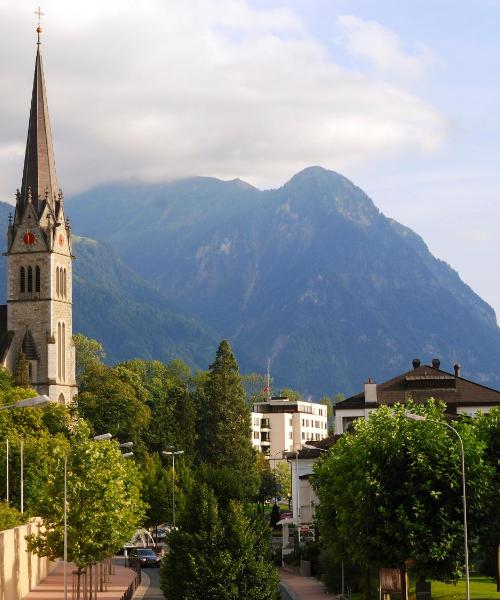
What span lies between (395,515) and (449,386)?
65123 millimetres

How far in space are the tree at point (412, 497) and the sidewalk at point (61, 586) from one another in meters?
21.6

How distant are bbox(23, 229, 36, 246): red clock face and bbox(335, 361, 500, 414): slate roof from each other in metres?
56.5

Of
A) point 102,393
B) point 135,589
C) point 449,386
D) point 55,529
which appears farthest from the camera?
point 102,393

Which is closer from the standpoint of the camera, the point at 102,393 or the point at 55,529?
the point at 55,529

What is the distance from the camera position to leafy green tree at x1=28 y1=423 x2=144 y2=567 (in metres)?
72.2

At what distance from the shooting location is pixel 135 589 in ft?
275

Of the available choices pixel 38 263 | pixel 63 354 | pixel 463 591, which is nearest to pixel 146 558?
pixel 463 591

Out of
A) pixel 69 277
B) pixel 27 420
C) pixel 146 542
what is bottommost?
pixel 146 542

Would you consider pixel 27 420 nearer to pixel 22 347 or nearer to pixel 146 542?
pixel 146 542

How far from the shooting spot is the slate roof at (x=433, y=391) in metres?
118

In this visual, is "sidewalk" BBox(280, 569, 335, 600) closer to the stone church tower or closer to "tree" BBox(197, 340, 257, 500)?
"tree" BBox(197, 340, 257, 500)

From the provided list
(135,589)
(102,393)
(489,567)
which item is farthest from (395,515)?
(102,393)

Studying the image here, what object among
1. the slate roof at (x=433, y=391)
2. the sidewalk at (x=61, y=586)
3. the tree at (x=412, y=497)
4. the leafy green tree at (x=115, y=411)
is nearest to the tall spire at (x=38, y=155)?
the leafy green tree at (x=115, y=411)

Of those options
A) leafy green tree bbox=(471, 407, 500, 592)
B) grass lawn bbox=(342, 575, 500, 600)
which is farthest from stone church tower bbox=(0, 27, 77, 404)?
leafy green tree bbox=(471, 407, 500, 592)
